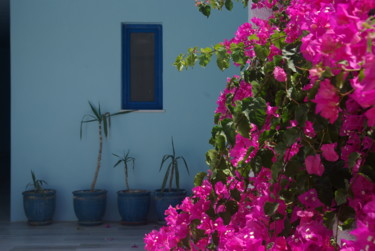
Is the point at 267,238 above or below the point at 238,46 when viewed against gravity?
below

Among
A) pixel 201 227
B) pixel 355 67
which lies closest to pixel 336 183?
pixel 355 67

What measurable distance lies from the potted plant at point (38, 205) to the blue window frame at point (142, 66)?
1189 millimetres

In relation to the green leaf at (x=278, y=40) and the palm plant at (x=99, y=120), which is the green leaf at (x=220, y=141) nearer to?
the green leaf at (x=278, y=40)

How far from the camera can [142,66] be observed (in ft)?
19.2

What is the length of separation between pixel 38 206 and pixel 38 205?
11 mm

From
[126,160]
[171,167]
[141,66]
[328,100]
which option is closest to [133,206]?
[126,160]

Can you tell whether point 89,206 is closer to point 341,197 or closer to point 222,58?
point 222,58

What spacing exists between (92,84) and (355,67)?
5.27m

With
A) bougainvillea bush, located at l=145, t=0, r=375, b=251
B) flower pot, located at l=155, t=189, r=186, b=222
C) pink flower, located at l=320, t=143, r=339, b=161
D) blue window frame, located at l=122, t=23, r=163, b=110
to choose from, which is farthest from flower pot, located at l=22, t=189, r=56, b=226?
pink flower, located at l=320, t=143, r=339, b=161

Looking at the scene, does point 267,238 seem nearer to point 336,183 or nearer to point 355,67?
point 336,183

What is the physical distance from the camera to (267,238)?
3.44 feet

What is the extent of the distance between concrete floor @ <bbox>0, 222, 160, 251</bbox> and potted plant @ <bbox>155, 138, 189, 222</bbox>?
242mm

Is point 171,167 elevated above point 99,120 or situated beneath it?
situated beneath

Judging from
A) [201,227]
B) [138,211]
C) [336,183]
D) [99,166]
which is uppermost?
[336,183]
